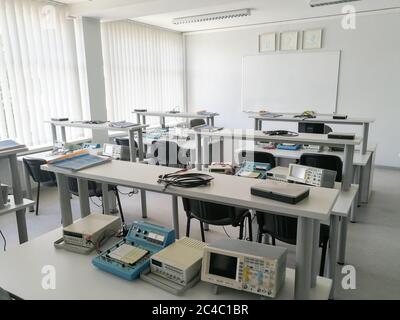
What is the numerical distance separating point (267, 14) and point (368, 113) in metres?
2.69

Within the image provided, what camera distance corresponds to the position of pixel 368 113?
19.9 feet

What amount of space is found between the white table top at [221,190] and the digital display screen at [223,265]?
9.2 inches

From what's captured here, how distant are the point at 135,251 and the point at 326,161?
2308 mm

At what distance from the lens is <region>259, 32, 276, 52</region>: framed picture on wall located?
6629 millimetres

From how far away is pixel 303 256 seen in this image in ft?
4.11

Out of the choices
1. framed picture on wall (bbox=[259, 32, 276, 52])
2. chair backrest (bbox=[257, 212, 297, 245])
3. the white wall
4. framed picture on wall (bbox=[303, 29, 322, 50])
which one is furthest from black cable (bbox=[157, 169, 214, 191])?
framed picture on wall (bbox=[259, 32, 276, 52])

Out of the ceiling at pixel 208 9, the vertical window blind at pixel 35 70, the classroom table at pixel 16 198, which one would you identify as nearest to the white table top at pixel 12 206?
the classroom table at pixel 16 198

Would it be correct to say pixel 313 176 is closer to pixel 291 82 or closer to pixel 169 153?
pixel 169 153

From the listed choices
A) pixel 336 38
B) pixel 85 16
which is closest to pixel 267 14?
pixel 336 38

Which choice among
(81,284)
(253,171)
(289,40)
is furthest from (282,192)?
(289,40)

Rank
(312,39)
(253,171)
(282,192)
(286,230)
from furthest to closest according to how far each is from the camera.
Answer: (312,39) → (253,171) → (286,230) → (282,192)

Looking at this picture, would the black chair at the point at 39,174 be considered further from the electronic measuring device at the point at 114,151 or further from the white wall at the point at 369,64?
the white wall at the point at 369,64

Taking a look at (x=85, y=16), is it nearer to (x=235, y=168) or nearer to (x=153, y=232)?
(x=235, y=168)

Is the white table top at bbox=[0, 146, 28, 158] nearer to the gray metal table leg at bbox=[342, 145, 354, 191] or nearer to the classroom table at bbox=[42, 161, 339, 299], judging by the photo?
the classroom table at bbox=[42, 161, 339, 299]
